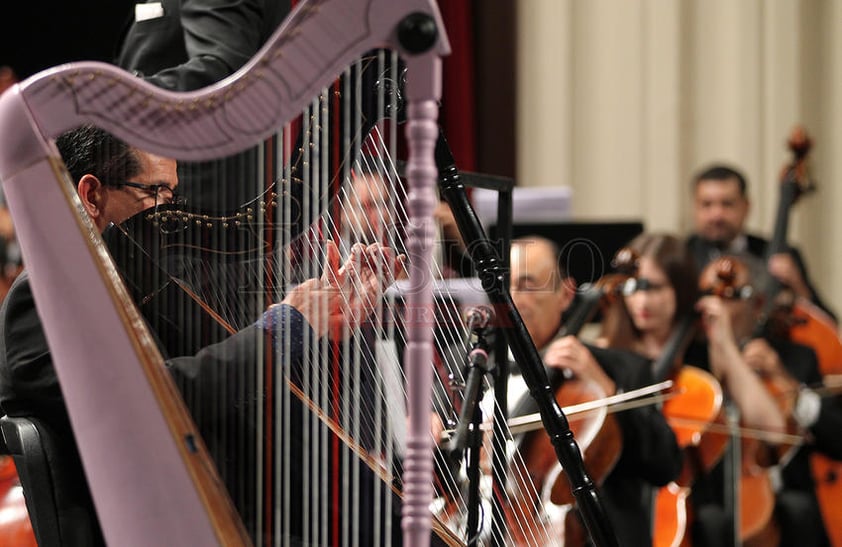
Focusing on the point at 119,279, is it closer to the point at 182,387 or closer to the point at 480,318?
the point at 182,387

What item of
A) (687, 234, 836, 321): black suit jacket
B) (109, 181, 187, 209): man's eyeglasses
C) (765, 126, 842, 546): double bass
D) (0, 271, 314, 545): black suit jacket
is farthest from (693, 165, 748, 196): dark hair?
(109, 181, 187, 209): man's eyeglasses

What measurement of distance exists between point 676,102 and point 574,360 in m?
2.40

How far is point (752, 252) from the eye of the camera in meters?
3.51

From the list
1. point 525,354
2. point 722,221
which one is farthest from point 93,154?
point 722,221

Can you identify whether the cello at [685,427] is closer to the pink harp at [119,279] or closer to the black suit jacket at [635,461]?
the black suit jacket at [635,461]

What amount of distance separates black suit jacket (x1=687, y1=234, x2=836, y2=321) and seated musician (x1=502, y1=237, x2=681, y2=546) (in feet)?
3.64

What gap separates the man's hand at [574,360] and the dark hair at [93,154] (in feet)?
3.67

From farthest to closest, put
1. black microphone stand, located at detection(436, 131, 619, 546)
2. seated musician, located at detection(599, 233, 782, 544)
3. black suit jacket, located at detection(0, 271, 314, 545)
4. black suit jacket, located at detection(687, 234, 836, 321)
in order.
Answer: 1. black suit jacket, located at detection(687, 234, 836, 321)
2. seated musician, located at detection(599, 233, 782, 544)
3. black microphone stand, located at detection(436, 131, 619, 546)
4. black suit jacket, located at detection(0, 271, 314, 545)

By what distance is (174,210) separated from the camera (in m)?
1.20

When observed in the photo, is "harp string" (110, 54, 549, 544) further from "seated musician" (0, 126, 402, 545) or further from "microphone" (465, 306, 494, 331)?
"microphone" (465, 306, 494, 331)

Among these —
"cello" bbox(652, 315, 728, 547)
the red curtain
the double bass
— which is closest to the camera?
"cello" bbox(652, 315, 728, 547)

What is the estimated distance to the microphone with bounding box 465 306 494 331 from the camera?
1.49m

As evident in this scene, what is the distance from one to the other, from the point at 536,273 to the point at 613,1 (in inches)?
85.8

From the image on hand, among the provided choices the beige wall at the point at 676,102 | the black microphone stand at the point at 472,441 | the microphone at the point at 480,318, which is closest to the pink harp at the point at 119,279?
the black microphone stand at the point at 472,441
